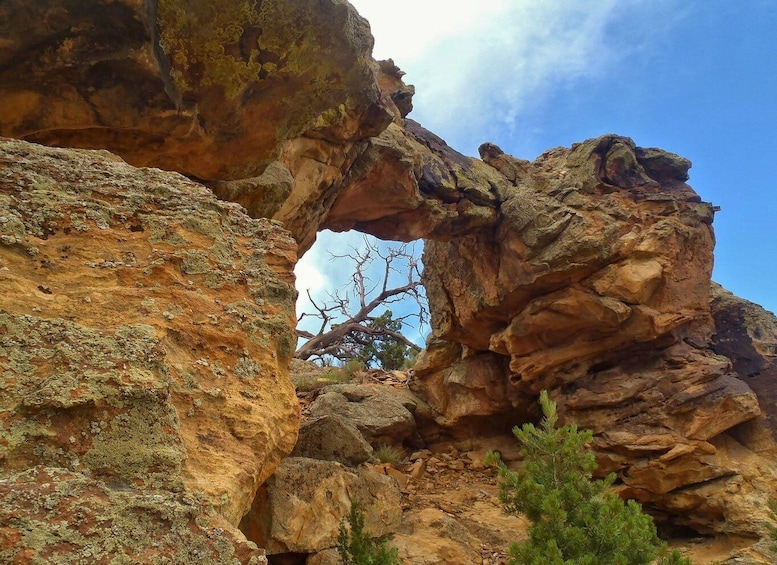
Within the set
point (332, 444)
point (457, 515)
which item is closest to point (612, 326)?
point (457, 515)

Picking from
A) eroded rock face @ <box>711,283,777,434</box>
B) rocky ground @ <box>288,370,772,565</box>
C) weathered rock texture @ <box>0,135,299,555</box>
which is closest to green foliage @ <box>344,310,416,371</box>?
rocky ground @ <box>288,370,772,565</box>

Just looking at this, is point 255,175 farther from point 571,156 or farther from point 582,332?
point 571,156

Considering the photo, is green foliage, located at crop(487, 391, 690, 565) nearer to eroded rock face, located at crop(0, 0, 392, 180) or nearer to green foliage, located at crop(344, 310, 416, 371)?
eroded rock face, located at crop(0, 0, 392, 180)

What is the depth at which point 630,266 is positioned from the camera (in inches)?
408

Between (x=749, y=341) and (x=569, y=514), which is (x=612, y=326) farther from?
(x=569, y=514)

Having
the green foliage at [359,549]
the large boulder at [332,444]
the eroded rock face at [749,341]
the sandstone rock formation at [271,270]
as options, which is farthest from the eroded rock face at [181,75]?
the eroded rock face at [749,341]

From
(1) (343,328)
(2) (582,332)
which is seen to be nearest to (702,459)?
(2) (582,332)

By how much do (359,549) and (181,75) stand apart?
4.78 meters

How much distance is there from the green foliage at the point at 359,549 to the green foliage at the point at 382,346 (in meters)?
12.1

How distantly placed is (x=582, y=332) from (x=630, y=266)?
1.58 metres

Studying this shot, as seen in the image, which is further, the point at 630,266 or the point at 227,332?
the point at 630,266

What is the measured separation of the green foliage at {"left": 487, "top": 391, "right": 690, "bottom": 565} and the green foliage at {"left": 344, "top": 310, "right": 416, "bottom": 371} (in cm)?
1165

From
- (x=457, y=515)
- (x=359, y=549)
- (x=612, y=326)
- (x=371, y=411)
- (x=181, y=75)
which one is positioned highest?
(x=612, y=326)

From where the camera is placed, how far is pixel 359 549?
502 cm
